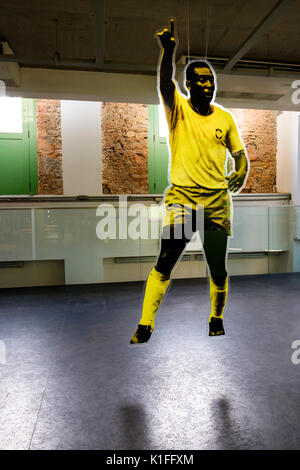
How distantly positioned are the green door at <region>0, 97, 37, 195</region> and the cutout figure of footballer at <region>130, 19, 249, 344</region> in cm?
408

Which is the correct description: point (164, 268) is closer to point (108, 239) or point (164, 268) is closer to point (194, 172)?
point (194, 172)

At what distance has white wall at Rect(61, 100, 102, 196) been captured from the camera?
6.36 metres

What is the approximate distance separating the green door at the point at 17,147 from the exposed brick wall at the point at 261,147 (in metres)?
3.80

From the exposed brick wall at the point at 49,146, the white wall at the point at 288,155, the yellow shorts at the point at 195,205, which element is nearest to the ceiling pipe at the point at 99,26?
the yellow shorts at the point at 195,205

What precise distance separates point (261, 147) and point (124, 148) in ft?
8.80

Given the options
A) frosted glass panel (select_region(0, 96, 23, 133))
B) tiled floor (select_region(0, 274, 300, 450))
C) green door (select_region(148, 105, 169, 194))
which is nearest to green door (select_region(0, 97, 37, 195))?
frosted glass panel (select_region(0, 96, 23, 133))

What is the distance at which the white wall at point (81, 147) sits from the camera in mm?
6359

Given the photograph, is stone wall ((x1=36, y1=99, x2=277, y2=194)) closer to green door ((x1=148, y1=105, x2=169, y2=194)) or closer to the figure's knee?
green door ((x1=148, y1=105, x2=169, y2=194))

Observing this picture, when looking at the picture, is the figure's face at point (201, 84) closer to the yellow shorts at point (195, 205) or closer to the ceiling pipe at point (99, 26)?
the yellow shorts at point (195, 205)

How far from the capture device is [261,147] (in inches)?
291

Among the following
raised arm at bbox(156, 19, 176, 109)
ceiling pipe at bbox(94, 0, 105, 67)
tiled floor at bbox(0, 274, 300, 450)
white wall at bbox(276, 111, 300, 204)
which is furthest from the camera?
white wall at bbox(276, 111, 300, 204)

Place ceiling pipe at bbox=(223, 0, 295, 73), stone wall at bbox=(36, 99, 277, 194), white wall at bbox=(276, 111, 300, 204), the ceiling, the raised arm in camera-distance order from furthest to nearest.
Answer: white wall at bbox=(276, 111, 300, 204) < stone wall at bbox=(36, 99, 277, 194) < the ceiling < ceiling pipe at bbox=(223, 0, 295, 73) < the raised arm

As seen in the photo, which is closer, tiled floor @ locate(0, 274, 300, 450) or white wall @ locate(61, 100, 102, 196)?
tiled floor @ locate(0, 274, 300, 450)

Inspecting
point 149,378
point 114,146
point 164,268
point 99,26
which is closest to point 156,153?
point 114,146
